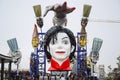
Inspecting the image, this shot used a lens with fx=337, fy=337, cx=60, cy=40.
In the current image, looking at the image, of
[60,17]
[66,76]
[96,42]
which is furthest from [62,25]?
[96,42]

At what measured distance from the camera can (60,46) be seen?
44.6 ft

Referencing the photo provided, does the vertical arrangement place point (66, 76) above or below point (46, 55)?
below

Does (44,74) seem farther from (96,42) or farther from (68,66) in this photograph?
(96,42)

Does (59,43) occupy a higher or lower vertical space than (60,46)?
higher

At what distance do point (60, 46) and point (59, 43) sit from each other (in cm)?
13

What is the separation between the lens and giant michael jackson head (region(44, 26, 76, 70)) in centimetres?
1361

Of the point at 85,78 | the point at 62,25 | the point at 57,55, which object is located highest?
the point at 62,25

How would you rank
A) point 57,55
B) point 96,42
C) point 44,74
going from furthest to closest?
point 96,42 < point 44,74 < point 57,55

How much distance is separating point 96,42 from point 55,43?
4.11m

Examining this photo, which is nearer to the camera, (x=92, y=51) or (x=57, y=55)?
(x=57, y=55)

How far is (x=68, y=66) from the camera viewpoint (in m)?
13.8

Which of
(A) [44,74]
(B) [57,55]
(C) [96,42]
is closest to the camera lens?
(B) [57,55]

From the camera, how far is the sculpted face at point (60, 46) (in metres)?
13.6

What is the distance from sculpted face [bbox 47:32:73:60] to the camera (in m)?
13.6
